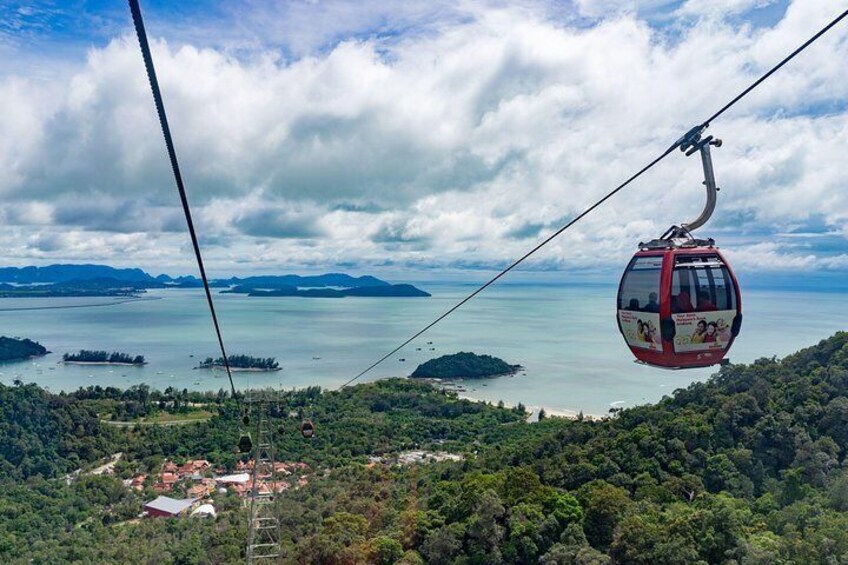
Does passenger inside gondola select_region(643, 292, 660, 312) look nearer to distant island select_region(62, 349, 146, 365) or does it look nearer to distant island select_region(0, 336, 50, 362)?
distant island select_region(62, 349, 146, 365)

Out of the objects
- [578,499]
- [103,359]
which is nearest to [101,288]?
[103,359]

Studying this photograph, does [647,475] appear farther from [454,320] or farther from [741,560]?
[454,320]

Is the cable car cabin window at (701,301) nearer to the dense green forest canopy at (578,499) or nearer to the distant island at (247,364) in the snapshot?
the dense green forest canopy at (578,499)

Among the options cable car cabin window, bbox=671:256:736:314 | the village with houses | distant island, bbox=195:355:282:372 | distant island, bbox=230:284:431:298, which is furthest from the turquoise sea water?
cable car cabin window, bbox=671:256:736:314

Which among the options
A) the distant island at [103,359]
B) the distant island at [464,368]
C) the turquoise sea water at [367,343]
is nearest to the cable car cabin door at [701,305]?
the turquoise sea water at [367,343]

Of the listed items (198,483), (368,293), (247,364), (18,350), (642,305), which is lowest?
(198,483)

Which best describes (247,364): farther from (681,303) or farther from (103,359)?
(681,303)

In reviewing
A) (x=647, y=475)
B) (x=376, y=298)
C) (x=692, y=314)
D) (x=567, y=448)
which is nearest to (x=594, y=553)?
(x=647, y=475)
